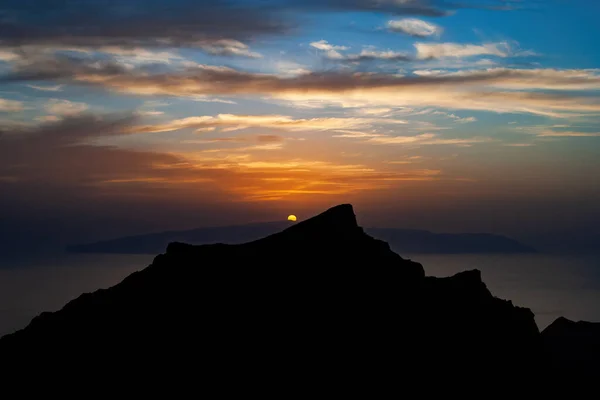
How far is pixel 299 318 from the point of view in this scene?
3016 centimetres

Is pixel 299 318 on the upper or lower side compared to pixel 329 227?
lower

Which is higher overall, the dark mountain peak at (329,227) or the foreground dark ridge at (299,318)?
the dark mountain peak at (329,227)

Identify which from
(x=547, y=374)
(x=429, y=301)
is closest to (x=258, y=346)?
(x=429, y=301)

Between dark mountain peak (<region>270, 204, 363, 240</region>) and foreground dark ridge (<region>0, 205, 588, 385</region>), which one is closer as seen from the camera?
foreground dark ridge (<region>0, 205, 588, 385</region>)

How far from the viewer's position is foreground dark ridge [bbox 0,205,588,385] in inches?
1139

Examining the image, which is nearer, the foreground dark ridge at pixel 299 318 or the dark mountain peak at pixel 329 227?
the foreground dark ridge at pixel 299 318

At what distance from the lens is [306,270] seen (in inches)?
1280

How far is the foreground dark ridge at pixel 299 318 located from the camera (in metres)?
28.9

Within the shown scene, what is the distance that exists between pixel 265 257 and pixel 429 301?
7.82m

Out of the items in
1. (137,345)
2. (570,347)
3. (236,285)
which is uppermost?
(236,285)

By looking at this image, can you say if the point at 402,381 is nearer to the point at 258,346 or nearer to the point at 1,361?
the point at 258,346

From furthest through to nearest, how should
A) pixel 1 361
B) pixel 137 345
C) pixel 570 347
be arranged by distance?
pixel 570 347 → pixel 1 361 → pixel 137 345

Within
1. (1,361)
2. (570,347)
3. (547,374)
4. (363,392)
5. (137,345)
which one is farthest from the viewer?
(570,347)

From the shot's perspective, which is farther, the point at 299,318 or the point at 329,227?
the point at 329,227
